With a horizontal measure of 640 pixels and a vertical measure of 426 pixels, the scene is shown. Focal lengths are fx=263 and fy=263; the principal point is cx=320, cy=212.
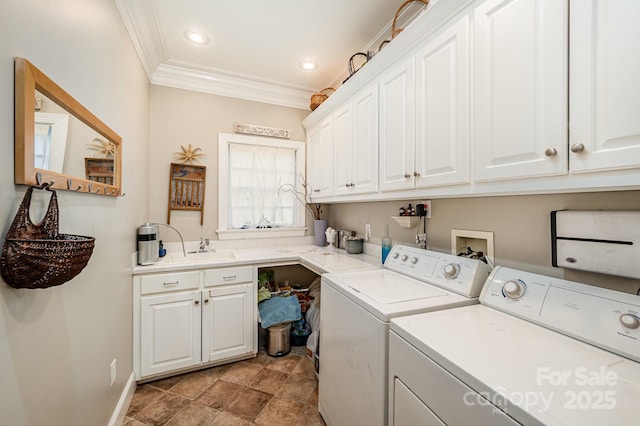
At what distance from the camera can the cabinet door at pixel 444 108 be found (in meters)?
1.23

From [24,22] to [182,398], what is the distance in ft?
7.18

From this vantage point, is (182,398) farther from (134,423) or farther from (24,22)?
(24,22)

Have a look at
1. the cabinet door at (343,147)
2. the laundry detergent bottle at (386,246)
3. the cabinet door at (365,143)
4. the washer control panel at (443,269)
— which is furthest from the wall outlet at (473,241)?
the cabinet door at (343,147)

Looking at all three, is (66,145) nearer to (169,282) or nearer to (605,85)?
(169,282)

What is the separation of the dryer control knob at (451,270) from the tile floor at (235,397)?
A: 4.03ft

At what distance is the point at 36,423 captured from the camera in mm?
829

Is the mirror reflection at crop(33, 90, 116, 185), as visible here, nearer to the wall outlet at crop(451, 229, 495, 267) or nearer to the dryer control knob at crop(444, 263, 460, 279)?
the dryer control knob at crop(444, 263, 460, 279)

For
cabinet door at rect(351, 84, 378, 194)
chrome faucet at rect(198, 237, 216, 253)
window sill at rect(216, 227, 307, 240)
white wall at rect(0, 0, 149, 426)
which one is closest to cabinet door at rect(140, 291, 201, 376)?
white wall at rect(0, 0, 149, 426)

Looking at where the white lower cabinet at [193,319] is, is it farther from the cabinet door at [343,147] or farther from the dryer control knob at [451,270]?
the dryer control knob at [451,270]

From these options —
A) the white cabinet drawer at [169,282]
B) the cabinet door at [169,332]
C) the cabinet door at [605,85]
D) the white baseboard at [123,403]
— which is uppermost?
the cabinet door at [605,85]

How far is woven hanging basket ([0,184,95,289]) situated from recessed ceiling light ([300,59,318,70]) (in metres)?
2.24

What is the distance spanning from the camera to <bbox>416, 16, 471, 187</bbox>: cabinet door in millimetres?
1230

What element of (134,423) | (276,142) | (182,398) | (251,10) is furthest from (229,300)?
(251,10)

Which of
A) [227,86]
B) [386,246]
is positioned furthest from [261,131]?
[386,246]
